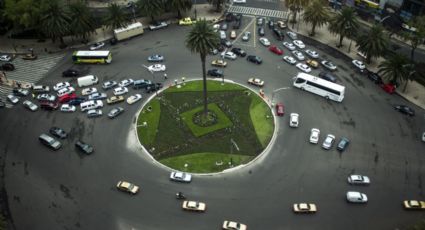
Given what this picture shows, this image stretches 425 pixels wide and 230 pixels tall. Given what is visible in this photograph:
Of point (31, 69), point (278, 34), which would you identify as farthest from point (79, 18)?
point (278, 34)

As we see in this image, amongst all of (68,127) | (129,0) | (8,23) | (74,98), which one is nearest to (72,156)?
(68,127)

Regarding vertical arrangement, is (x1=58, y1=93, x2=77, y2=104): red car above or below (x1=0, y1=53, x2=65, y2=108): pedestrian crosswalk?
below

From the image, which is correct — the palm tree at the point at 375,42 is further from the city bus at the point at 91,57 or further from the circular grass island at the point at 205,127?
Result: the city bus at the point at 91,57

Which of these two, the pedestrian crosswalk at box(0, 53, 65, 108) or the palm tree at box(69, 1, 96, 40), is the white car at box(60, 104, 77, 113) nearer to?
the pedestrian crosswalk at box(0, 53, 65, 108)

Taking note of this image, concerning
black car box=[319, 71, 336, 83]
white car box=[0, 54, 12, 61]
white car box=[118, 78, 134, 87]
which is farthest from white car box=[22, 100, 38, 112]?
black car box=[319, 71, 336, 83]

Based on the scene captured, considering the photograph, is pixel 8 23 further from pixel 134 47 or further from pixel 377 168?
pixel 377 168
